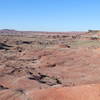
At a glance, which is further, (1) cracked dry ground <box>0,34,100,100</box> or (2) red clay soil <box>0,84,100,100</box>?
(1) cracked dry ground <box>0,34,100,100</box>

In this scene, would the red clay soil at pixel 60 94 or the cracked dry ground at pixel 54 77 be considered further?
the cracked dry ground at pixel 54 77

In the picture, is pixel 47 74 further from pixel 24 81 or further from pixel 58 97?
pixel 58 97

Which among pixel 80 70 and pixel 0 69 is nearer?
pixel 0 69

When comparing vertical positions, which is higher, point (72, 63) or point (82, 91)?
point (82, 91)

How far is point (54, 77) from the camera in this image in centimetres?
2431

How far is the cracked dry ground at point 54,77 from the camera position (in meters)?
12.7

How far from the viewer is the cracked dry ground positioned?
1269 centimetres

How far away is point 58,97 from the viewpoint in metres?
12.5

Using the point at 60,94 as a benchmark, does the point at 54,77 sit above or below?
below

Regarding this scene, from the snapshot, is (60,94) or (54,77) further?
(54,77)

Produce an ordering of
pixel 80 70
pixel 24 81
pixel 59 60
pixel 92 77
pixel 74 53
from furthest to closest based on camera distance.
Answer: pixel 74 53 → pixel 59 60 → pixel 80 70 → pixel 92 77 → pixel 24 81

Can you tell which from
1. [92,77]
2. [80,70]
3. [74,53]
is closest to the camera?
[92,77]

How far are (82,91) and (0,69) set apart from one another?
13980mm

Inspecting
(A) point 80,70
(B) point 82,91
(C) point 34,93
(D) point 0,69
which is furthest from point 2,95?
(A) point 80,70
